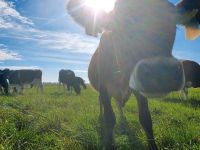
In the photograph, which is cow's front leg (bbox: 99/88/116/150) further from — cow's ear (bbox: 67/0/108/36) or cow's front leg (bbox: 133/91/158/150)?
cow's ear (bbox: 67/0/108/36)

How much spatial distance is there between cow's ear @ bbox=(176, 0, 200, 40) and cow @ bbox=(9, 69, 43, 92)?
2922 cm

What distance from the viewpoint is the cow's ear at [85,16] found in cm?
510

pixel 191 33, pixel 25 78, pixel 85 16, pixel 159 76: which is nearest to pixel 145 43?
pixel 159 76

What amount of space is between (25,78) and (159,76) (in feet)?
115

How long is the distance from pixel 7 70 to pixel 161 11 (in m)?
32.4

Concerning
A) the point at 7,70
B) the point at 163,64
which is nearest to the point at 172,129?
the point at 163,64

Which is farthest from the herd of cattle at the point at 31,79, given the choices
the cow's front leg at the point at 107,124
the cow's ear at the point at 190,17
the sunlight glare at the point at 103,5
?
the sunlight glare at the point at 103,5

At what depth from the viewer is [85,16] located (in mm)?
5477

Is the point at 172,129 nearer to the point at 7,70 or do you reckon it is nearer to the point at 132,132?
the point at 132,132

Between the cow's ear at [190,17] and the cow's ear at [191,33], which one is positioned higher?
the cow's ear at [190,17]

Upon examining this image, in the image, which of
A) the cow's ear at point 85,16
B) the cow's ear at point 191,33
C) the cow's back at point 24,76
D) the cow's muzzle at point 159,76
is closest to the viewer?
the cow's muzzle at point 159,76

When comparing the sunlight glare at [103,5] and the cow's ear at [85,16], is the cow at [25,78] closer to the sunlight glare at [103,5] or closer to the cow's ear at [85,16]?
the cow's ear at [85,16]

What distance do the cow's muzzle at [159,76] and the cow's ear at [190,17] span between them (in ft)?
3.29

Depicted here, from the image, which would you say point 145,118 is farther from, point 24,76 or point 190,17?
point 24,76
